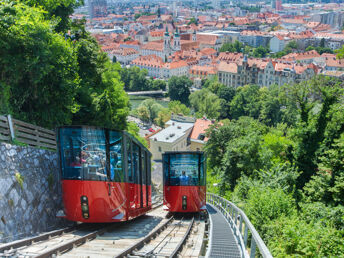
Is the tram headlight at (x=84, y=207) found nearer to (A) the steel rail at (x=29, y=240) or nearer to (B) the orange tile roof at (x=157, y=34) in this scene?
(A) the steel rail at (x=29, y=240)

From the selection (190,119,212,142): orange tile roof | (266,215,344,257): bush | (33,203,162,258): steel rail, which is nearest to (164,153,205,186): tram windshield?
(33,203,162,258): steel rail

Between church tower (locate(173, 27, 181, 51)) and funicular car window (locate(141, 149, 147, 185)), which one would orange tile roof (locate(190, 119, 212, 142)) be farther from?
church tower (locate(173, 27, 181, 51))

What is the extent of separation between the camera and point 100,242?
879 cm

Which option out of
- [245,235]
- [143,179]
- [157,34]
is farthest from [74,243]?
[157,34]

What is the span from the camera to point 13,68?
475 inches

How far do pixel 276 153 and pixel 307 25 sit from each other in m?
184

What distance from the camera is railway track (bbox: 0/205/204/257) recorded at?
7384mm

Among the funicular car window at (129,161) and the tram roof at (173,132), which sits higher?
the funicular car window at (129,161)

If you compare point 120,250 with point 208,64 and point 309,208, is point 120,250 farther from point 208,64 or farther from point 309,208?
point 208,64

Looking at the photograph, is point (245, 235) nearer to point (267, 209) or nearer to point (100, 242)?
point (267, 209)

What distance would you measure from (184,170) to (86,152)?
5.51 meters

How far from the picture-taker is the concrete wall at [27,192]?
8.68m

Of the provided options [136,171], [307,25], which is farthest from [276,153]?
[307,25]

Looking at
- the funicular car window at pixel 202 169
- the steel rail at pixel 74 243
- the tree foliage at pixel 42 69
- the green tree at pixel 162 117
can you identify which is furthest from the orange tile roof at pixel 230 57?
the steel rail at pixel 74 243
